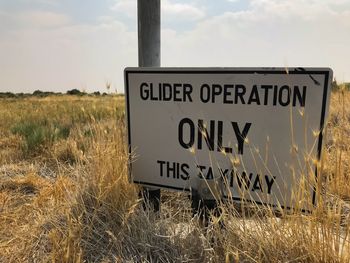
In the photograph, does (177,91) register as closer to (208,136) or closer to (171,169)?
(208,136)

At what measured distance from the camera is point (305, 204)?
205cm

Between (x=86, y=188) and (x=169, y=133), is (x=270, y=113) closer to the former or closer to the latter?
(x=169, y=133)

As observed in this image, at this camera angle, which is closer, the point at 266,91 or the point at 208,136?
the point at 266,91

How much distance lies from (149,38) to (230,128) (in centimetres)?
100

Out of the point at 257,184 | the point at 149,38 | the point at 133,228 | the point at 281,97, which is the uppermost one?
the point at 149,38

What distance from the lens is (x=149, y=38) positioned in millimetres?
2752

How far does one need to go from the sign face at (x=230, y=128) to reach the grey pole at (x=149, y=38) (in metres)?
0.13

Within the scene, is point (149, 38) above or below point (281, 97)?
above

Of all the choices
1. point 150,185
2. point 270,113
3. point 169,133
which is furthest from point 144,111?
point 270,113

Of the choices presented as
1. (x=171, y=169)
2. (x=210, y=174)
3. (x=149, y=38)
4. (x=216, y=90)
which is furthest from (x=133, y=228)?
(x=149, y=38)

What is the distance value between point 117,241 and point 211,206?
0.63 m

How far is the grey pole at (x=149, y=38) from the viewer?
8.87ft

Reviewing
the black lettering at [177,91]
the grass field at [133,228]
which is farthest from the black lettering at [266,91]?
the black lettering at [177,91]

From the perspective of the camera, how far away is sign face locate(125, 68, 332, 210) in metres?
2.02
